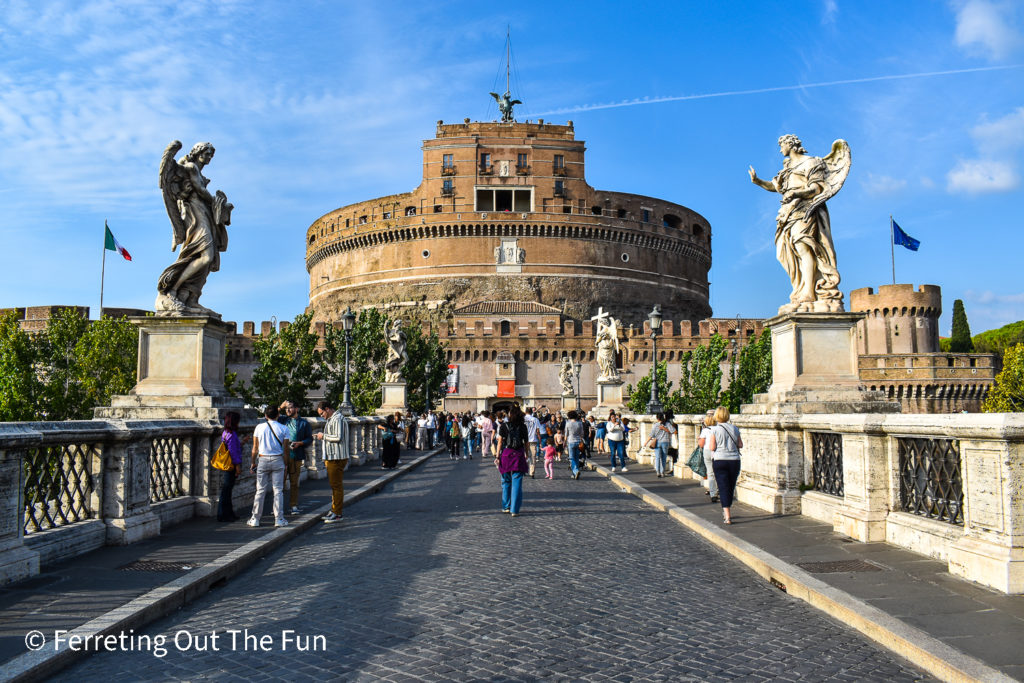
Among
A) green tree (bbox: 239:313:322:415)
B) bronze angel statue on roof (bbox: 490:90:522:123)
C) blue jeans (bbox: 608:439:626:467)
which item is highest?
bronze angel statue on roof (bbox: 490:90:522:123)

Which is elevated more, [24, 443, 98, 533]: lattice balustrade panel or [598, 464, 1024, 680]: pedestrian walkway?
[24, 443, 98, 533]: lattice balustrade panel

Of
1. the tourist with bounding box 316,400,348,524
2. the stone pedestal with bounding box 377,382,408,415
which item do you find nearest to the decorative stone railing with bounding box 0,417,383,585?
the tourist with bounding box 316,400,348,524

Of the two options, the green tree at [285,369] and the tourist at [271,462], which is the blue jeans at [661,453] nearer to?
the tourist at [271,462]

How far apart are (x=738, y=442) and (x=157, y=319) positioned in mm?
6424

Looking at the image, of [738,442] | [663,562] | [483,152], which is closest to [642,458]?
[738,442]

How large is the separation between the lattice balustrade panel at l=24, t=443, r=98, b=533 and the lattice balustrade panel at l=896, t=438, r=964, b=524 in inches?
256

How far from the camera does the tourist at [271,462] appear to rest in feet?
28.0

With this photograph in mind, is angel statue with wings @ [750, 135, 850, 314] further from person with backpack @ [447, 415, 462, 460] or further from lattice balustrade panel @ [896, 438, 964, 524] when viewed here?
person with backpack @ [447, 415, 462, 460]

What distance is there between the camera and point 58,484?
6422 millimetres

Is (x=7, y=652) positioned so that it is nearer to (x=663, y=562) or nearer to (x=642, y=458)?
(x=663, y=562)

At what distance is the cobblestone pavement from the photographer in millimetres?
4039

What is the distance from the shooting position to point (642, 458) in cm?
2019

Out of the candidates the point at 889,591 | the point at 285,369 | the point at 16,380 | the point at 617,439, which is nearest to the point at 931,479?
the point at 889,591

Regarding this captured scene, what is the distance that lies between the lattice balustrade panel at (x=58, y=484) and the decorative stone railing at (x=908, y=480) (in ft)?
20.9
